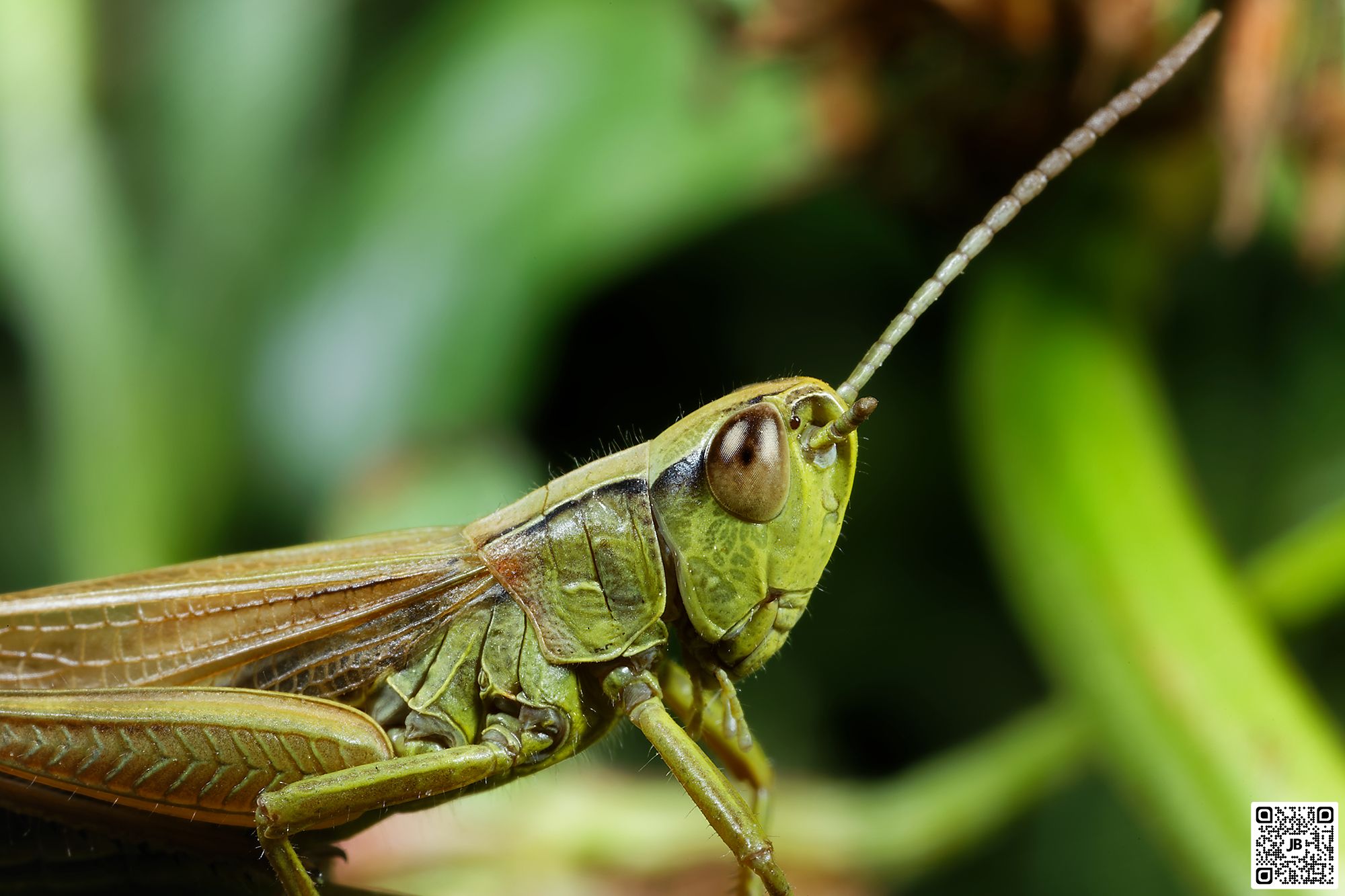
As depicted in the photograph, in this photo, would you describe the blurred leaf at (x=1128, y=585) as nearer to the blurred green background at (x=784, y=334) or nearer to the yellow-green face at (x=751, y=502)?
the blurred green background at (x=784, y=334)

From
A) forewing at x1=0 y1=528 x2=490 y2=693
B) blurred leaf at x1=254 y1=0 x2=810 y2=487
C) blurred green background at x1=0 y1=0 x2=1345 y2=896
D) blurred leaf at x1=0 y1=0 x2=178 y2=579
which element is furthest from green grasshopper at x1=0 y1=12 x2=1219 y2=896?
blurred leaf at x1=0 y1=0 x2=178 y2=579

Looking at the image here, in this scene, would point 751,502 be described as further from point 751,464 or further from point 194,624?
point 194,624

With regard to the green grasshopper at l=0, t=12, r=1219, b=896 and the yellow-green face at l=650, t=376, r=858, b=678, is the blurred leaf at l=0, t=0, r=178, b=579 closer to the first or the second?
the green grasshopper at l=0, t=12, r=1219, b=896

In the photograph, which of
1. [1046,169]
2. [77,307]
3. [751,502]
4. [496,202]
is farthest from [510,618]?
[77,307]

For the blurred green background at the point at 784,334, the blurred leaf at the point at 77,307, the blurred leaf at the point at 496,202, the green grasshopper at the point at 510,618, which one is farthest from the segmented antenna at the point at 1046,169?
the blurred leaf at the point at 77,307

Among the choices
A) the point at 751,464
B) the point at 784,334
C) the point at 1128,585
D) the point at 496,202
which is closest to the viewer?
the point at 751,464

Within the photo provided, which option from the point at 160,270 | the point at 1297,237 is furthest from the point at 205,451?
the point at 1297,237

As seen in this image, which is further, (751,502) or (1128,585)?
(1128,585)
